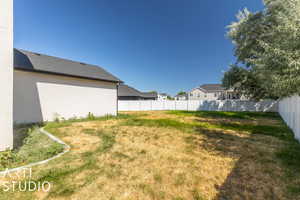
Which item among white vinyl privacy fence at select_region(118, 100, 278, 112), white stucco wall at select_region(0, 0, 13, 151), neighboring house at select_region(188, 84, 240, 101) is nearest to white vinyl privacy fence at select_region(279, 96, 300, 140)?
white stucco wall at select_region(0, 0, 13, 151)

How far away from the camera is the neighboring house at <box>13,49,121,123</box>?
259 inches

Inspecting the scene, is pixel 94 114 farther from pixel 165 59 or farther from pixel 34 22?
pixel 165 59

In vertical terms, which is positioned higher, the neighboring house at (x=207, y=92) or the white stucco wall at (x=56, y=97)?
the neighboring house at (x=207, y=92)

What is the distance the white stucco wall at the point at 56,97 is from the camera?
6.56 m

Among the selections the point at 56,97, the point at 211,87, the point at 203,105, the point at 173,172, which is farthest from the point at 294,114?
the point at 211,87

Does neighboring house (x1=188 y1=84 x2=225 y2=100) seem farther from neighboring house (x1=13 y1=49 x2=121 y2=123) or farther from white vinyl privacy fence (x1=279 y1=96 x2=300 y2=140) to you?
neighboring house (x1=13 y1=49 x2=121 y2=123)

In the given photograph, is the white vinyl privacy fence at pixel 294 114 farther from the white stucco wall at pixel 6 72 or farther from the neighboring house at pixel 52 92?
the neighboring house at pixel 52 92

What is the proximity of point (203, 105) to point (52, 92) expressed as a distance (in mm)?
15690

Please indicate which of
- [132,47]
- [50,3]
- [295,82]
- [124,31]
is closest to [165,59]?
[132,47]

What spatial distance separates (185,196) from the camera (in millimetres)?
1895

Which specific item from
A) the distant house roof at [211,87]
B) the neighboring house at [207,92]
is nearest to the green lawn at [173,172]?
the neighboring house at [207,92]

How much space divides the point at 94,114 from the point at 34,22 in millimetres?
8361

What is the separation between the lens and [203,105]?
16.7 meters

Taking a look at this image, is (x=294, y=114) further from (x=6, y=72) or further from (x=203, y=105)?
(x=203, y=105)
